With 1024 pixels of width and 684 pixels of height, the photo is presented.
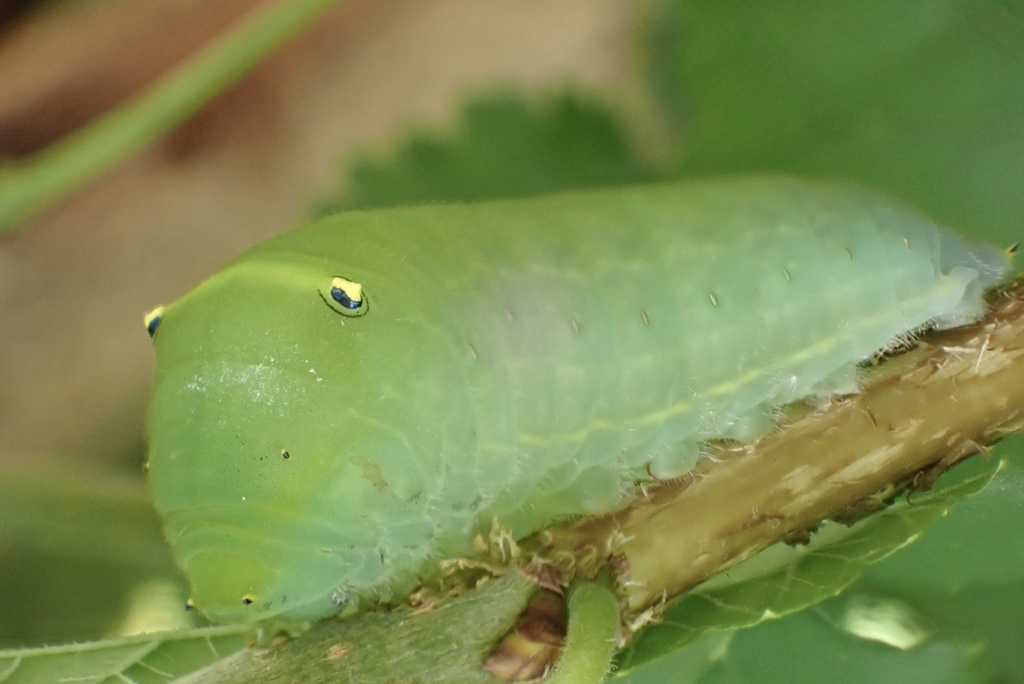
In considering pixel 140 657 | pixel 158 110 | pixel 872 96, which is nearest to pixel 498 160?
pixel 158 110

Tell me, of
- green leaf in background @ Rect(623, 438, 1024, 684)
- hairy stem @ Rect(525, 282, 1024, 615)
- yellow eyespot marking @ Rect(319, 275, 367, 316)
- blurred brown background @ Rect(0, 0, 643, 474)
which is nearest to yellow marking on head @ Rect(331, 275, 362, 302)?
yellow eyespot marking @ Rect(319, 275, 367, 316)

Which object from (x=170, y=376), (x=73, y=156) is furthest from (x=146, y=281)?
(x=170, y=376)

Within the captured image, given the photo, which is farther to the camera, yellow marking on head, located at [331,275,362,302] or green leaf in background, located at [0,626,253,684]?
green leaf in background, located at [0,626,253,684]

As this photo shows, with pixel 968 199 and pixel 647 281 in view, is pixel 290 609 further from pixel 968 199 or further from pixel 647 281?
pixel 968 199

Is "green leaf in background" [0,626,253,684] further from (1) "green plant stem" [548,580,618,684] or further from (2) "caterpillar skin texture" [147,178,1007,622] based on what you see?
(1) "green plant stem" [548,580,618,684]

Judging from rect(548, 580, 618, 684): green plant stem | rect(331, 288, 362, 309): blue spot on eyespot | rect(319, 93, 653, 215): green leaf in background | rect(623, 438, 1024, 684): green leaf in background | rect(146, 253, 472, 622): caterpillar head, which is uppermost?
rect(319, 93, 653, 215): green leaf in background

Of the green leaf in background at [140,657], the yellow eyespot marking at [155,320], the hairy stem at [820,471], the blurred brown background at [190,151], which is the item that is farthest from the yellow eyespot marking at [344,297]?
the blurred brown background at [190,151]

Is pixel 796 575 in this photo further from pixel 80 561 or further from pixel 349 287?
pixel 80 561
